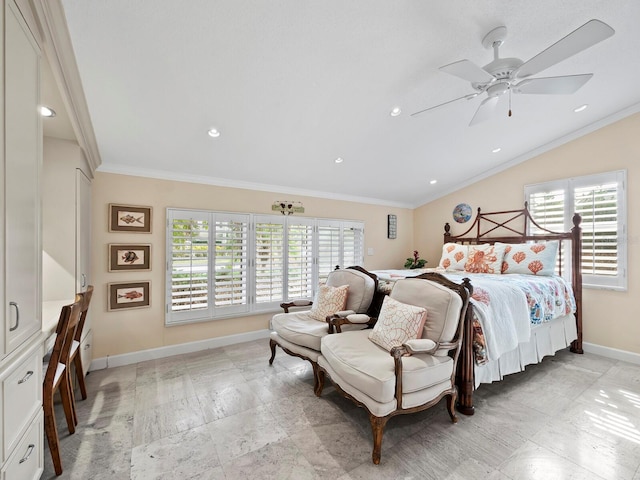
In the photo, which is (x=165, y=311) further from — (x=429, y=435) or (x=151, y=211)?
(x=429, y=435)

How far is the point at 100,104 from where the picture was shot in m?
2.35

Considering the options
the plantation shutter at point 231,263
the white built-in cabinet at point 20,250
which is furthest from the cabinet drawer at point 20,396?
the plantation shutter at point 231,263

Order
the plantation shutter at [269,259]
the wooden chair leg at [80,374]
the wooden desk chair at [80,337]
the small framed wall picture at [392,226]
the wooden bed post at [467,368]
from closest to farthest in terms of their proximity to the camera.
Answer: the wooden desk chair at [80,337]
the wooden bed post at [467,368]
the wooden chair leg at [80,374]
the plantation shutter at [269,259]
the small framed wall picture at [392,226]

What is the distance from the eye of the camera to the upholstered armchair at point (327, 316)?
9.11 ft

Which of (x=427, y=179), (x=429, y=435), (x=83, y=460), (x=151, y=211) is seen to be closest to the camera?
(x=83, y=460)

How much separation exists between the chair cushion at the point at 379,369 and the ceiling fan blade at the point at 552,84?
7.10 feet

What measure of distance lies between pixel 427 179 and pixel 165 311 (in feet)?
14.4

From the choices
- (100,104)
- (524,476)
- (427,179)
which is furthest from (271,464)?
(427,179)

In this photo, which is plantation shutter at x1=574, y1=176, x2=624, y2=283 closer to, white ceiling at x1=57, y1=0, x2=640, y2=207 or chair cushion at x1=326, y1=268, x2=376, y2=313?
white ceiling at x1=57, y1=0, x2=640, y2=207

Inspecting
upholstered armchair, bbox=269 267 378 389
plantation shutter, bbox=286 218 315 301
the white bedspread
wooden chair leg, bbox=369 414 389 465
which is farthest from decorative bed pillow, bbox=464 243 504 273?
wooden chair leg, bbox=369 414 389 465

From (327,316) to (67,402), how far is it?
2104mm

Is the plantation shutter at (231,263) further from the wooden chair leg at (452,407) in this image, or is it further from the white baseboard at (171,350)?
the wooden chair leg at (452,407)

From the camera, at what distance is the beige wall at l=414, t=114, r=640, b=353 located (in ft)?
11.1

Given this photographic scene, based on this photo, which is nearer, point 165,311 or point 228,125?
point 228,125
